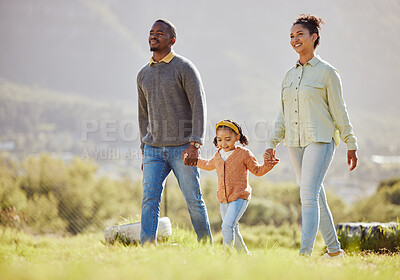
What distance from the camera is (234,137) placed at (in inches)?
162

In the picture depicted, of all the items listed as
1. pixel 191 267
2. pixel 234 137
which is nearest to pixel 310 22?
pixel 234 137

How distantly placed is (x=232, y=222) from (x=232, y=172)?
440 millimetres

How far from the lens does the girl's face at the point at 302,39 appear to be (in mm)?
3846

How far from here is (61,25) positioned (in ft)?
291

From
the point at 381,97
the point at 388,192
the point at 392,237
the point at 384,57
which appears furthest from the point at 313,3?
the point at 392,237

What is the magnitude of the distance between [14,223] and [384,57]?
4719 centimetres

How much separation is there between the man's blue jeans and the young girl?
0.18m

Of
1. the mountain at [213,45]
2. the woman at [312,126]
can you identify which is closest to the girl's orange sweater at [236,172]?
the woman at [312,126]

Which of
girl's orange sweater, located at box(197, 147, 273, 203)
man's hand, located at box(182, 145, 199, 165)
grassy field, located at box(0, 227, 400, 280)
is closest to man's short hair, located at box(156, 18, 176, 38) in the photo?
man's hand, located at box(182, 145, 199, 165)

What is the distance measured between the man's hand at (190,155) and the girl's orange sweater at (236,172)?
0.20 meters

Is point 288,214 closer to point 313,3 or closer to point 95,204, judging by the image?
point 95,204

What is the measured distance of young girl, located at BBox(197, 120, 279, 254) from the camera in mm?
3832

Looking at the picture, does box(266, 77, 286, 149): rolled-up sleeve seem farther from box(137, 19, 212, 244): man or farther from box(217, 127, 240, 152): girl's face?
box(137, 19, 212, 244): man

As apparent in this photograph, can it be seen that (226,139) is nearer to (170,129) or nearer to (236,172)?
(236,172)
